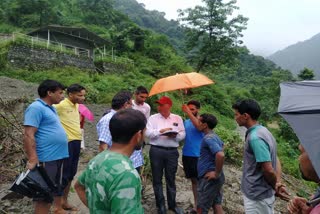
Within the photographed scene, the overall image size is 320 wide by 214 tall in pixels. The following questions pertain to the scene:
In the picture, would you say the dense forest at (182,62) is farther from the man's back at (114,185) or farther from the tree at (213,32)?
the man's back at (114,185)

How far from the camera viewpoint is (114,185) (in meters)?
1.70

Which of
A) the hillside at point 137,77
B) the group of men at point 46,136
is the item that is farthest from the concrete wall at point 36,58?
the group of men at point 46,136

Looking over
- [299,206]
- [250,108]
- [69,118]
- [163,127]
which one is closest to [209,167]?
[163,127]

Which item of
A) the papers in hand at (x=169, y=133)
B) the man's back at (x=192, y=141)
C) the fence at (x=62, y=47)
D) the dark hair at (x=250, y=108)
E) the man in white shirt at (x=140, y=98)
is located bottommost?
the man's back at (x=192, y=141)

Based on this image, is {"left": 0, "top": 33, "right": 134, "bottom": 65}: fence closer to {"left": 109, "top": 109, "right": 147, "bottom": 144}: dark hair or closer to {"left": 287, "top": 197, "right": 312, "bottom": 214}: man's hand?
{"left": 109, "top": 109, "right": 147, "bottom": 144}: dark hair

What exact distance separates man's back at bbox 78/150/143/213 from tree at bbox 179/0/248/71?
2464 centimetres

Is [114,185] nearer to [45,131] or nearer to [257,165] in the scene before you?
[257,165]

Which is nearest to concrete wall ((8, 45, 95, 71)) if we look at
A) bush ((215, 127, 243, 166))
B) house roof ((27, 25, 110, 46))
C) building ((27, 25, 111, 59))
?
building ((27, 25, 111, 59))

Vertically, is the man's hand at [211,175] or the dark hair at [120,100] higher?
the dark hair at [120,100]

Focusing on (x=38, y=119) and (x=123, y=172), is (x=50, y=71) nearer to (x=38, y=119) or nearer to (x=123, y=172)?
(x=38, y=119)

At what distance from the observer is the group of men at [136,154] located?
1.77 m

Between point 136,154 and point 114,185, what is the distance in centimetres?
241

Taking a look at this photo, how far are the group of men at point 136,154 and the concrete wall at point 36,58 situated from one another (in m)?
15.5

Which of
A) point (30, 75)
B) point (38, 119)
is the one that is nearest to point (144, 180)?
point (38, 119)
